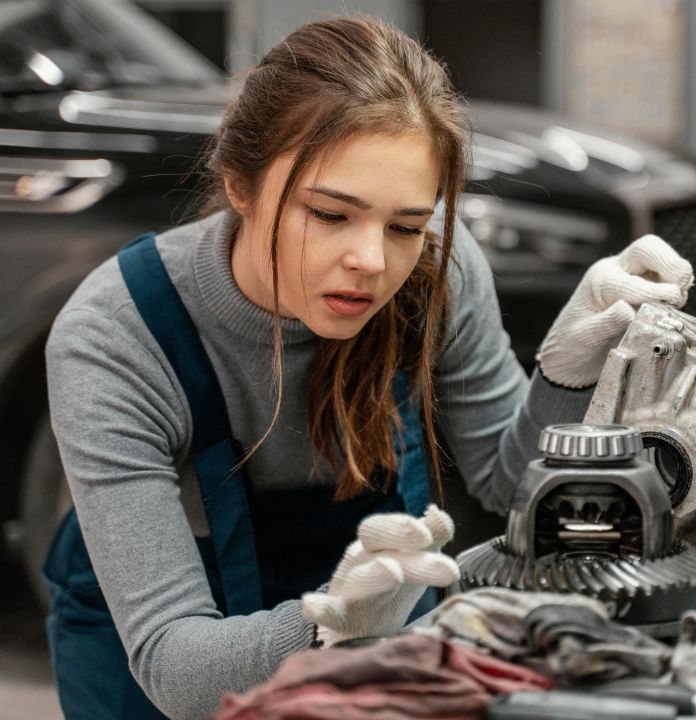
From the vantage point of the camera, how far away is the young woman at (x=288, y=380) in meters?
1.31

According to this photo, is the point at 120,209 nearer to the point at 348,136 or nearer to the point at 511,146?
the point at 511,146

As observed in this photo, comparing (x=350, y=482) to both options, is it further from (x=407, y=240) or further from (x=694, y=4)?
(x=694, y=4)

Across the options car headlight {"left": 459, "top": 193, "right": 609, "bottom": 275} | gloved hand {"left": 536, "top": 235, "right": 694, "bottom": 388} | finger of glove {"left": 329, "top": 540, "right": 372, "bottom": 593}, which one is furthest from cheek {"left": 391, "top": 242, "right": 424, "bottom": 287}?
car headlight {"left": 459, "top": 193, "right": 609, "bottom": 275}

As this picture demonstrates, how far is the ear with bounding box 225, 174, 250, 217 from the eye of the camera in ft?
4.94

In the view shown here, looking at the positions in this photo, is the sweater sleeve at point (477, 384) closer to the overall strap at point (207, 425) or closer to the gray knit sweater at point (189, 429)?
the gray knit sweater at point (189, 429)

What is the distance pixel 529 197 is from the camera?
8.94ft

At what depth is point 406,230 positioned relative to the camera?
1.35 metres

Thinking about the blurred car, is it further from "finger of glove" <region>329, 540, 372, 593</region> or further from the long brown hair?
"finger of glove" <region>329, 540, 372, 593</region>

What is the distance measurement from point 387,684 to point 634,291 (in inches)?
23.7

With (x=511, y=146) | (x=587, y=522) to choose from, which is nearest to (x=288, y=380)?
(x=587, y=522)

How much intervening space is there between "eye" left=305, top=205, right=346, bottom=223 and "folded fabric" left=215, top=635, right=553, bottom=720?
20.6 inches

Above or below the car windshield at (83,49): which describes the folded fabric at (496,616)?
below

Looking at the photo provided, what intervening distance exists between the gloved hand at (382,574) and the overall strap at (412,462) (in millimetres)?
648

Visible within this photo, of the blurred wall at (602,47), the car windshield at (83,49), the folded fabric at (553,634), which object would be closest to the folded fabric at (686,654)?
the folded fabric at (553,634)
